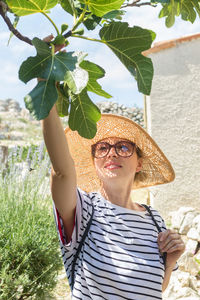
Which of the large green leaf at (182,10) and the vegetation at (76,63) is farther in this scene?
the large green leaf at (182,10)

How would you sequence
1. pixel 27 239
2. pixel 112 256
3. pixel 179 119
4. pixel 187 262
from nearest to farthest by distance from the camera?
pixel 112 256
pixel 27 239
pixel 187 262
pixel 179 119

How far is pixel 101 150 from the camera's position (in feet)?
5.21

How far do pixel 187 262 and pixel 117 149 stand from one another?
3.34 meters

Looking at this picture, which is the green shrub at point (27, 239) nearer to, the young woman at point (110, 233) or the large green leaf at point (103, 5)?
the young woman at point (110, 233)

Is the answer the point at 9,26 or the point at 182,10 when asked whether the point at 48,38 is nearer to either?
the point at 9,26

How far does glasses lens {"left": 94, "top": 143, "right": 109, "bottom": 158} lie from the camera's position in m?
1.56

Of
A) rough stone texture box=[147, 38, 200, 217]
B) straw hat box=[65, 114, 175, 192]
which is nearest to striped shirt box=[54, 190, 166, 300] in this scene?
straw hat box=[65, 114, 175, 192]

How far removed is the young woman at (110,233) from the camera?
1.20 metres

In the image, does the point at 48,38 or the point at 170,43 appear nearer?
the point at 48,38

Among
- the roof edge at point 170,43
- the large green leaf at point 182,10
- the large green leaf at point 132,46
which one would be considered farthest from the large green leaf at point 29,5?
the roof edge at point 170,43

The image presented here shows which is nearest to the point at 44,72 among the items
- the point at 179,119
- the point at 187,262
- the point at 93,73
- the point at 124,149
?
the point at 93,73

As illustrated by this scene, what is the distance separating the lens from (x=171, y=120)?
20.1ft

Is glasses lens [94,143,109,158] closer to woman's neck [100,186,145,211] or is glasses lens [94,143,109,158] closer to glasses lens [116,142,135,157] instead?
glasses lens [116,142,135,157]

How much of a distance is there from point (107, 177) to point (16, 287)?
190 cm
